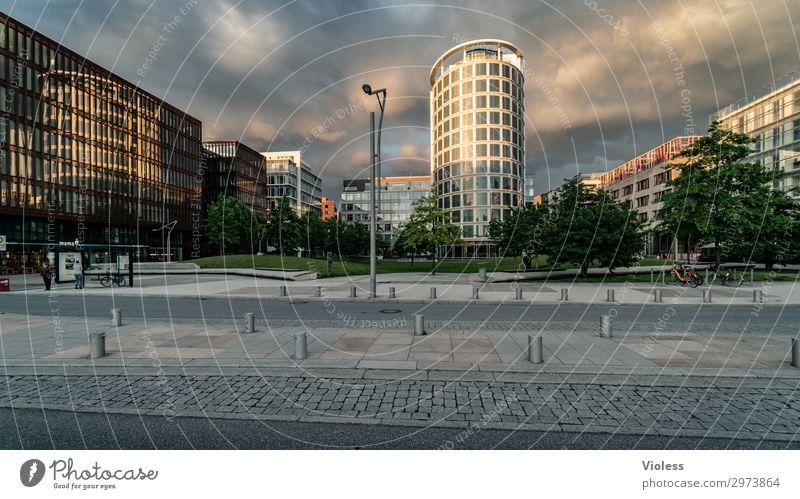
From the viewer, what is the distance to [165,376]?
659 cm

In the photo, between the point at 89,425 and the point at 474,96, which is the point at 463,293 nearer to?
the point at 89,425

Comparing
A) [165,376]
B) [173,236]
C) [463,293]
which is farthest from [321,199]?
[165,376]

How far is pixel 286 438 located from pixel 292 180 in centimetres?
12170

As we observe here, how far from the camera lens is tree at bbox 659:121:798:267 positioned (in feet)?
73.9

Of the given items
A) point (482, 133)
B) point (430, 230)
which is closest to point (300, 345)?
point (430, 230)

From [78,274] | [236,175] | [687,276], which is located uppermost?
[236,175]

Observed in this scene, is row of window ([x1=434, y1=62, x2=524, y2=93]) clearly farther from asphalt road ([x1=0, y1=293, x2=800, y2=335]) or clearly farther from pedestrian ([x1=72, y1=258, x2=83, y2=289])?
pedestrian ([x1=72, y1=258, x2=83, y2=289])

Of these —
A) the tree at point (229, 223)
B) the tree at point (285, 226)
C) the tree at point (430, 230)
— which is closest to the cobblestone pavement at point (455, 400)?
the tree at point (430, 230)

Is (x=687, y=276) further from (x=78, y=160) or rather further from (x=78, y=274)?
(x=78, y=160)

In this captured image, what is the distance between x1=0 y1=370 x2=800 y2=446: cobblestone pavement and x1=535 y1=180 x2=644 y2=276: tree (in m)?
19.7

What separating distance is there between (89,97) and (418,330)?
66946 mm

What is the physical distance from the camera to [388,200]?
126 metres

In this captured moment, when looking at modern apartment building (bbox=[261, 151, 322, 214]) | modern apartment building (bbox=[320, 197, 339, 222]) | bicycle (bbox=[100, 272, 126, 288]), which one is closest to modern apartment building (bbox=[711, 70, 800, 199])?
bicycle (bbox=[100, 272, 126, 288])

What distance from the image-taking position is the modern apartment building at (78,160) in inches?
1610
